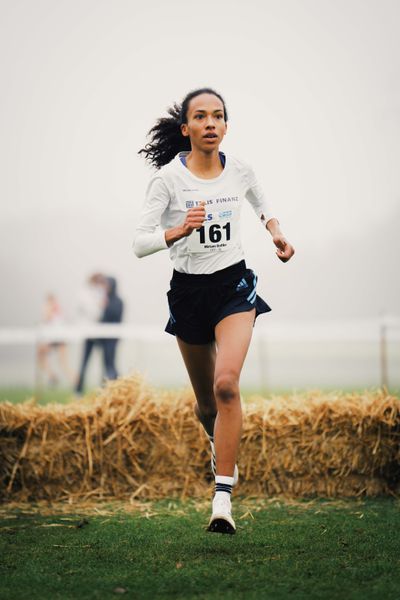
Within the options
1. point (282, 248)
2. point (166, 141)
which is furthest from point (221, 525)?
point (166, 141)

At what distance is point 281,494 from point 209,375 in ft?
4.61

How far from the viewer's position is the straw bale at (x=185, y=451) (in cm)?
587

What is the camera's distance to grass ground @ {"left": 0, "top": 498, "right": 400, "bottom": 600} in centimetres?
336

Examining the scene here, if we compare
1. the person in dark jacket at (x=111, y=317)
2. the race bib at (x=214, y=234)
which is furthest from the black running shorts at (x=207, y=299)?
the person in dark jacket at (x=111, y=317)

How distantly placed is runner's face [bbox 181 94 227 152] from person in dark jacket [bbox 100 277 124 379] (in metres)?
8.62

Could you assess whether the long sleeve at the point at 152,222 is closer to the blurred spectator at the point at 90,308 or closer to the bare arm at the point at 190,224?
the bare arm at the point at 190,224

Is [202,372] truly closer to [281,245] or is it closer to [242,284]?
[242,284]

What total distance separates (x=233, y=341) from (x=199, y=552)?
1093mm

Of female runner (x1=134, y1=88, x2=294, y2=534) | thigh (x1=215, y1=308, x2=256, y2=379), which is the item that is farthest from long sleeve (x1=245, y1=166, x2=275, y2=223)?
thigh (x1=215, y1=308, x2=256, y2=379)

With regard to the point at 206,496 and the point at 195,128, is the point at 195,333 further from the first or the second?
the point at 206,496

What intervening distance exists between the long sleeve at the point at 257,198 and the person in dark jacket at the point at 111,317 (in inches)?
326

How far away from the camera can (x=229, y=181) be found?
478cm

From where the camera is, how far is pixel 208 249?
15.3 feet

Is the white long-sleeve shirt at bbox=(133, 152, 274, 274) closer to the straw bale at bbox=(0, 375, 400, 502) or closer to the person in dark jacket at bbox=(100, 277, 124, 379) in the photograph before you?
the straw bale at bbox=(0, 375, 400, 502)
